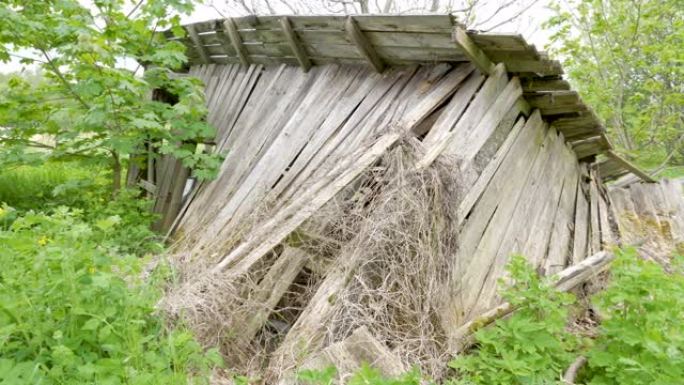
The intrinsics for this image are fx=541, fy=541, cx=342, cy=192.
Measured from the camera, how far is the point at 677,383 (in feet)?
8.19

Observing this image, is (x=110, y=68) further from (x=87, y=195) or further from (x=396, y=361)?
(x=396, y=361)

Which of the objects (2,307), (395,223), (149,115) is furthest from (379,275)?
(149,115)

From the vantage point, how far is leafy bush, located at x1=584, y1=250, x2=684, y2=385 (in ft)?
8.54

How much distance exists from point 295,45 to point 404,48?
1214 mm

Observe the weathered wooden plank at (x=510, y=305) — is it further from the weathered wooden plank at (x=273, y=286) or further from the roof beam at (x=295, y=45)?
the roof beam at (x=295, y=45)

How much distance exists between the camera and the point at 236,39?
5734 millimetres

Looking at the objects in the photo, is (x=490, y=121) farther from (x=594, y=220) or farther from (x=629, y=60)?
(x=629, y=60)

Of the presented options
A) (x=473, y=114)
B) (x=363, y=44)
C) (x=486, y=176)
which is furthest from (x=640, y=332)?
(x=363, y=44)

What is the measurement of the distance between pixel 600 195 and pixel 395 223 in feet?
15.4

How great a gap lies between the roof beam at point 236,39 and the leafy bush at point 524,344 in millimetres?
3806

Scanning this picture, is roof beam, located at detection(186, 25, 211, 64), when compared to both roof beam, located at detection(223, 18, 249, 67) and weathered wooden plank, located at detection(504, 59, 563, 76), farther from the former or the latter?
weathered wooden plank, located at detection(504, 59, 563, 76)

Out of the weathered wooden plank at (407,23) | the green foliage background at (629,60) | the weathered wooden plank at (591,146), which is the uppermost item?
the green foliage background at (629,60)

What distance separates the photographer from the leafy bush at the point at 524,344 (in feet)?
8.97

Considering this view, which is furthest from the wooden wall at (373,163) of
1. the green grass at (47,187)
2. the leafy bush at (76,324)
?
the green grass at (47,187)
